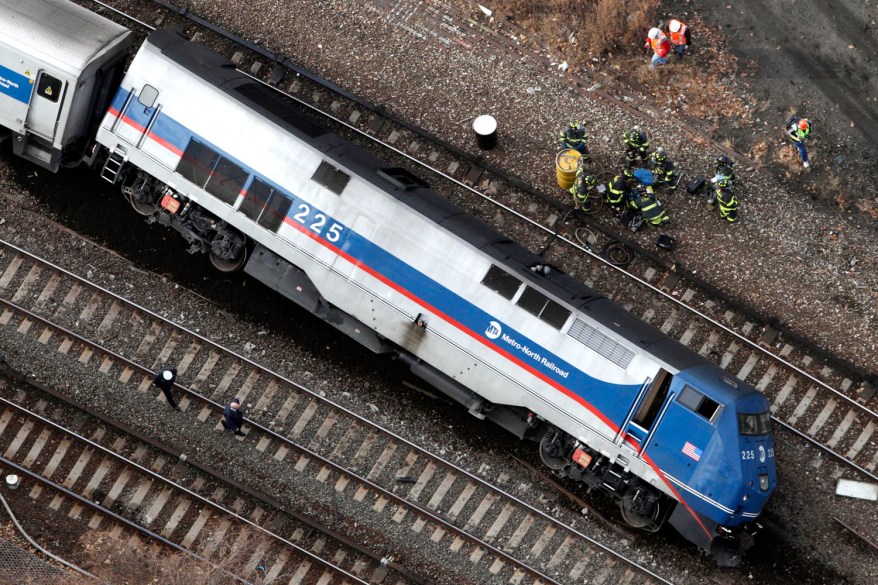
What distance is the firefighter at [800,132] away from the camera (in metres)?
20.5

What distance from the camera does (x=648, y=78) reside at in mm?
21562

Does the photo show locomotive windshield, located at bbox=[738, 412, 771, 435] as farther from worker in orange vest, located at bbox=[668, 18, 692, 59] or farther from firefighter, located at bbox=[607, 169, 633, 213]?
worker in orange vest, located at bbox=[668, 18, 692, 59]

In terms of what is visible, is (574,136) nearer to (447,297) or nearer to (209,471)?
(447,297)

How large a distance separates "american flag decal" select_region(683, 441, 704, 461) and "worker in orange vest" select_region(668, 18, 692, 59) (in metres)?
8.50

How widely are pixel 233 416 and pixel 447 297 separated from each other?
476 cm

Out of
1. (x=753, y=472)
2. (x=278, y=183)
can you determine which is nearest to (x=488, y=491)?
(x=753, y=472)

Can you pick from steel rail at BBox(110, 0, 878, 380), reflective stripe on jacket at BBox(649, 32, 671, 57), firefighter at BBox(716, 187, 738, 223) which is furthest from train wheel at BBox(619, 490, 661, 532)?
reflective stripe on jacket at BBox(649, 32, 671, 57)

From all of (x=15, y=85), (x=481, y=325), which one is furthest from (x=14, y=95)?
(x=481, y=325)

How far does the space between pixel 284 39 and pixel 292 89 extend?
112cm

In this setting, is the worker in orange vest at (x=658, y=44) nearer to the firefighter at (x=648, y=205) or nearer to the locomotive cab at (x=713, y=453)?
the firefighter at (x=648, y=205)

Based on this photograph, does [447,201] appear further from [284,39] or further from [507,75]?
[284,39]

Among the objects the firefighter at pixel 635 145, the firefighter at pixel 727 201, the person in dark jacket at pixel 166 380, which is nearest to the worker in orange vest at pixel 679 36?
the firefighter at pixel 635 145

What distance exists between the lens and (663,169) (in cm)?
2088

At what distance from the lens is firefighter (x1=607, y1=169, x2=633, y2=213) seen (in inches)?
805
